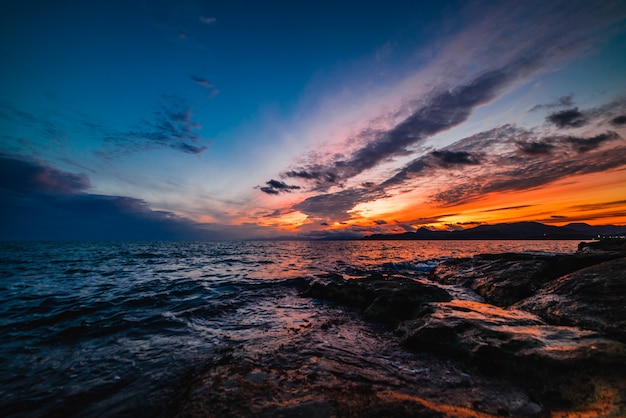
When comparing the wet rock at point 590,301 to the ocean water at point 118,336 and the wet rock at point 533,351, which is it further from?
the ocean water at point 118,336

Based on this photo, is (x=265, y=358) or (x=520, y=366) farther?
(x=265, y=358)

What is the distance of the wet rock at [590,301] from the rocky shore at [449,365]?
0.09 ft

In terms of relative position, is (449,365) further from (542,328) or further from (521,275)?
(521,275)

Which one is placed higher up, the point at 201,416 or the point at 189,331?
the point at 201,416

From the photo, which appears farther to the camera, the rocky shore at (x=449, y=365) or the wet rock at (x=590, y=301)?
the wet rock at (x=590, y=301)

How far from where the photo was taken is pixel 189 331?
8.19 m

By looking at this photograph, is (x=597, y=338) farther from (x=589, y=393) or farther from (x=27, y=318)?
(x=27, y=318)

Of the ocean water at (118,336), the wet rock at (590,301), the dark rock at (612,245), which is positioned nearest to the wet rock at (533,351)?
the wet rock at (590,301)

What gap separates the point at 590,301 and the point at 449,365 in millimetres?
4370

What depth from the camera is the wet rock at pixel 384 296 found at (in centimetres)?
910

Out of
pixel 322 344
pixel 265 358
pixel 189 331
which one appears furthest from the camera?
pixel 189 331

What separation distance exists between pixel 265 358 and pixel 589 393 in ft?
19.2

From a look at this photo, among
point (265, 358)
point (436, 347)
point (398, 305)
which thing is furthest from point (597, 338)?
point (265, 358)

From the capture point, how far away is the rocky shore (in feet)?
12.0
